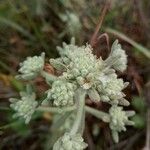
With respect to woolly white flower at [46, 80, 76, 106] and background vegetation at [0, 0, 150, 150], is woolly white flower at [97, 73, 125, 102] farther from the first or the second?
background vegetation at [0, 0, 150, 150]

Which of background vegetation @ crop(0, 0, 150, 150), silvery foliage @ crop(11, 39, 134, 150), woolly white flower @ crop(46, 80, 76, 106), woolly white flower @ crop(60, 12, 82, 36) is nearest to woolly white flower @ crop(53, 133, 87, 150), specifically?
silvery foliage @ crop(11, 39, 134, 150)

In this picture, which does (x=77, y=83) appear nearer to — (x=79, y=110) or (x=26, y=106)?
(x=79, y=110)

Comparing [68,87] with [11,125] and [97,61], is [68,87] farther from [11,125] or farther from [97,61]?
[11,125]

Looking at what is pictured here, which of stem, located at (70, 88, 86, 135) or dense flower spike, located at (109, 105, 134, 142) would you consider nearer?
stem, located at (70, 88, 86, 135)

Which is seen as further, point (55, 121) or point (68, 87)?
point (55, 121)

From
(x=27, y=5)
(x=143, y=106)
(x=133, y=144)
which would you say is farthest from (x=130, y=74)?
(x=27, y=5)

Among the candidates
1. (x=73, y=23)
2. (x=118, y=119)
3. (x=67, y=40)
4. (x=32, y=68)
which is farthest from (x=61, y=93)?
(x=67, y=40)
